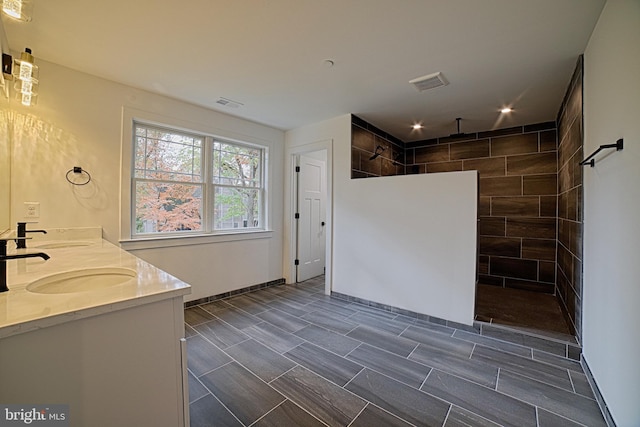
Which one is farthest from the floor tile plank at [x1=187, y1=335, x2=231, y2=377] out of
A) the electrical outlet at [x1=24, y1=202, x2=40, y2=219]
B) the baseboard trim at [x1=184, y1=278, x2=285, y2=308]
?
the electrical outlet at [x1=24, y1=202, x2=40, y2=219]

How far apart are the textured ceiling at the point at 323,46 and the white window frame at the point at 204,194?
0.34m

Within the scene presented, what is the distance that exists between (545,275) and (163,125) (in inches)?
206

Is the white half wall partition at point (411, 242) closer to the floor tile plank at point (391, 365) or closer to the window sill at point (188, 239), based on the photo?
the floor tile plank at point (391, 365)

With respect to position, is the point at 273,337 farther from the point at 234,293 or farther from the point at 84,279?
the point at 84,279

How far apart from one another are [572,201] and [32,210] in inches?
188

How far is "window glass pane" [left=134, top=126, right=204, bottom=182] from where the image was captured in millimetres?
3000

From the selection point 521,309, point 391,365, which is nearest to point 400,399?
point 391,365

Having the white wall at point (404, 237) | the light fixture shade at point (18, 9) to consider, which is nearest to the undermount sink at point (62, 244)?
the light fixture shade at point (18, 9)

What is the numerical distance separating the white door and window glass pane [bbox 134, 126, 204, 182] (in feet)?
5.09

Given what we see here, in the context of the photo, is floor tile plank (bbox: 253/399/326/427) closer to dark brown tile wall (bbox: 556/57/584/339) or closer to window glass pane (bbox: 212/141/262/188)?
dark brown tile wall (bbox: 556/57/584/339)

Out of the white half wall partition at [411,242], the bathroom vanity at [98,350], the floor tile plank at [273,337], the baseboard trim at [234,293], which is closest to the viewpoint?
the bathroom vanity at [98,350]

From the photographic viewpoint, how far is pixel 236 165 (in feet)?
12.6

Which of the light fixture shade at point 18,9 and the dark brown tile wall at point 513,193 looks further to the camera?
the dark brown tile wall at point 513,193

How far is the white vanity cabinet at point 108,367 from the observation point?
797 millimetres
